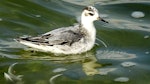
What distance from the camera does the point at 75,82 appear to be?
396 inches

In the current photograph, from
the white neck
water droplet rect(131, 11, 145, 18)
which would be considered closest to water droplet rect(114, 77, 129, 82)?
the white neck

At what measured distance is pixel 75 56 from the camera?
37.6 ft

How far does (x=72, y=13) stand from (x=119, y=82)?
14.0 feet

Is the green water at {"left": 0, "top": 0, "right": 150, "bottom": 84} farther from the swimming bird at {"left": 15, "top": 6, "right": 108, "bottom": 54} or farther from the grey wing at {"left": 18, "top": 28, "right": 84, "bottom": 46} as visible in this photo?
the grey wing at {"left": 18, "top": 28, "right": 84, "bottom": 46}

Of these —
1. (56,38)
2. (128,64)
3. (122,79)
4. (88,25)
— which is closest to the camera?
(122,79)

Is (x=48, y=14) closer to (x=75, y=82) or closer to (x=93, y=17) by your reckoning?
(x=93, y=17)

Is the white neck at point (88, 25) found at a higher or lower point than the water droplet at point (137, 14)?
lower

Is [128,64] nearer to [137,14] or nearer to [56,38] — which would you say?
[56,38]

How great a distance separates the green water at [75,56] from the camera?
34.1 feet

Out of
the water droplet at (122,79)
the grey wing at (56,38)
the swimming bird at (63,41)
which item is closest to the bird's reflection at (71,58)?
the swimming bird at (63,41)

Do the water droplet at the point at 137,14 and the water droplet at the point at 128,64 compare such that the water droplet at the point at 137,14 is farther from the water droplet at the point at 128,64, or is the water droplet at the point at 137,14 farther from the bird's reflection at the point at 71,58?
the water droplet at the point at 128,64

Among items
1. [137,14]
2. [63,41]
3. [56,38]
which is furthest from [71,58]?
[137,14]

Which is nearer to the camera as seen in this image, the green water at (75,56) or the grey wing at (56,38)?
the green water at (75,56)

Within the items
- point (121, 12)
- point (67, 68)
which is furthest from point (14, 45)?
point (121, 12)
